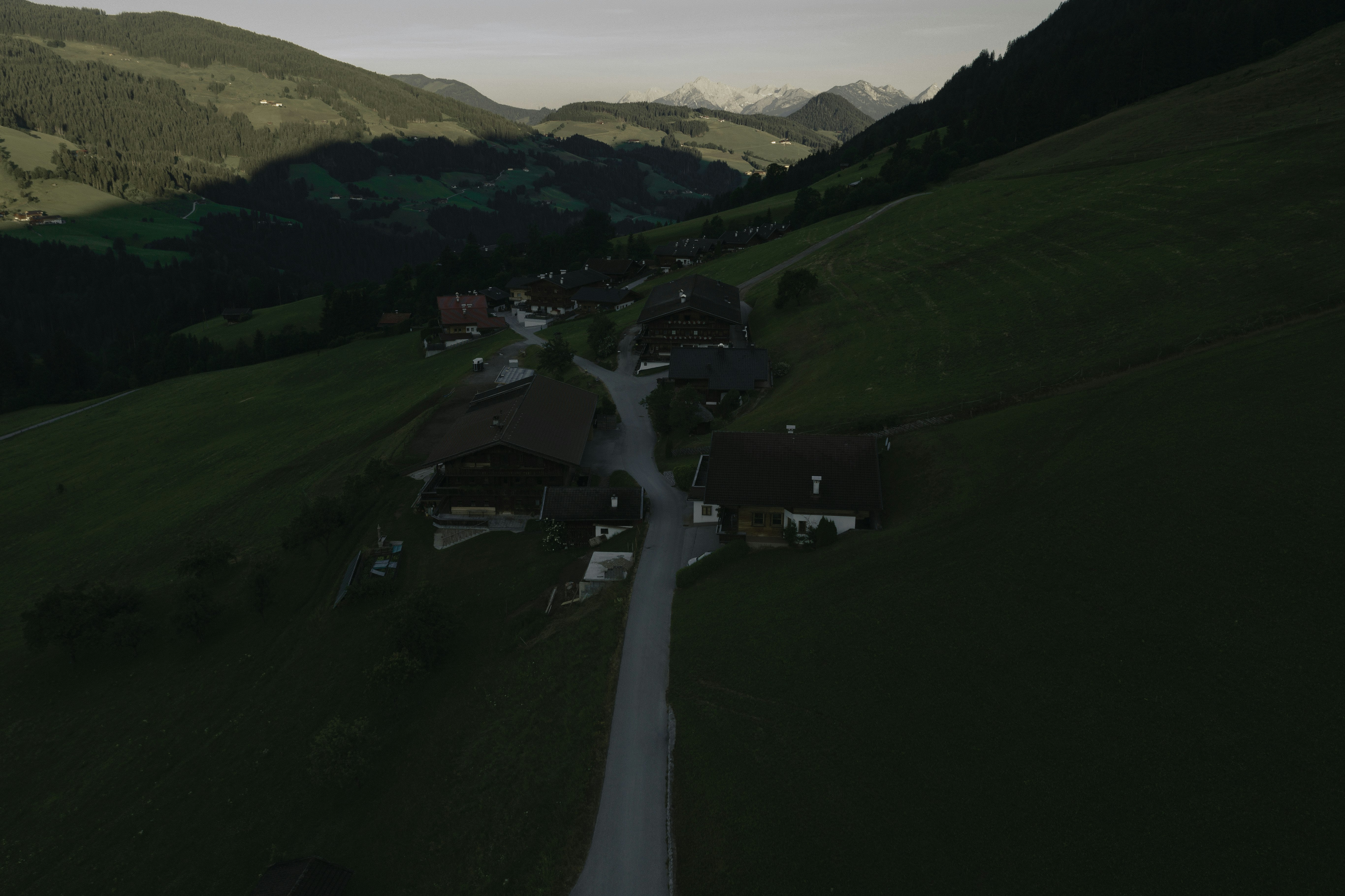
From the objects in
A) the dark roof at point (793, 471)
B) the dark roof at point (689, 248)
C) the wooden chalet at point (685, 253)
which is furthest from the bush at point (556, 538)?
the dark roof at point (689, 248)

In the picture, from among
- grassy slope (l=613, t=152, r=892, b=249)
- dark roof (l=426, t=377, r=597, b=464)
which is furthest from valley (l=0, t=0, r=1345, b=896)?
grassy slope (l=613, t=152, r=892, b=249)

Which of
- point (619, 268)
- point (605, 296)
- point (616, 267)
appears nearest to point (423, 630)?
point (605, 296)

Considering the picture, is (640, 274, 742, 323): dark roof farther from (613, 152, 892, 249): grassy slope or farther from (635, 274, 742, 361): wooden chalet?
(613, 152, 892, 249): grassy slope

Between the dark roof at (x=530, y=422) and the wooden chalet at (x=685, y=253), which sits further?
the wooden chalet at (x=685, y=253)

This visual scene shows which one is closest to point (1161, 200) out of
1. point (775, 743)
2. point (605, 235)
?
point (775, 743)

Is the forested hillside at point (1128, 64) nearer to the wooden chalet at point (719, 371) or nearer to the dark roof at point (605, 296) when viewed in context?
the dark roof at point (605, 296)
